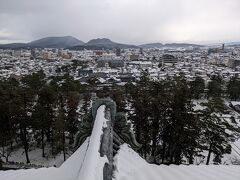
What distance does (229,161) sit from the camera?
51.3 feet

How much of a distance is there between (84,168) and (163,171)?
1960 millimetres

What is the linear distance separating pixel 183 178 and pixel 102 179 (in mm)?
1778

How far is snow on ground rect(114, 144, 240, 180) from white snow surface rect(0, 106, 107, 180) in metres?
0.46

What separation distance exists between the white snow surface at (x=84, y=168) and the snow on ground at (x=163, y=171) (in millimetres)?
458

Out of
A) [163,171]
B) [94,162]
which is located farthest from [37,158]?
[94,162]

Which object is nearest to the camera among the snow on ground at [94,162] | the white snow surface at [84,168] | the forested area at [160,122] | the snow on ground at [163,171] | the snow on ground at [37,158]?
the snow on ground at [94,162]

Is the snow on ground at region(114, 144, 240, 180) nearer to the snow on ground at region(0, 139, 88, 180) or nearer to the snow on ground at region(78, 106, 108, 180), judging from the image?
the snow on ground at region(78, 106, 108, 180)

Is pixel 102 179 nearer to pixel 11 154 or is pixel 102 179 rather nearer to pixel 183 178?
pixel 183 178

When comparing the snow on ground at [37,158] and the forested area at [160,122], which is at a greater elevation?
the forested area at [160,122]

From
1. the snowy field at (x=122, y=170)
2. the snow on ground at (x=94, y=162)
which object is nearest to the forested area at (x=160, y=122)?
the snowy field at (x=122, y=170)

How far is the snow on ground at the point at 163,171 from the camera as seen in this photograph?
11.3 feet

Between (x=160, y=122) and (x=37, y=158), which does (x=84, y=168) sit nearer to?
(x=160, y=122)

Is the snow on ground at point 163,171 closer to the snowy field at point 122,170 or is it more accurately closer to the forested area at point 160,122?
the snowy field at point 122,170

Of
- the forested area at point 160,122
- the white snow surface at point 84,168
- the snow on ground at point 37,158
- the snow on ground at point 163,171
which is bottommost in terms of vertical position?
the snow on ground at point 37,158
